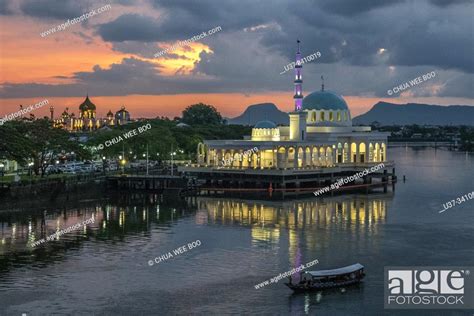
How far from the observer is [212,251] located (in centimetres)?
6475

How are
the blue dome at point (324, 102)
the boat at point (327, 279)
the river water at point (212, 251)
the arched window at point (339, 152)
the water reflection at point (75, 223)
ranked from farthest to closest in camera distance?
the blue dome at point (324, 102) → the arched window at point (339, 152) → the water reflection at point (75, 223) → the boat at point (327, 279) → the river water at point (212, 251)

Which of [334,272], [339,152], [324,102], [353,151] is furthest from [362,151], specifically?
[334,272]

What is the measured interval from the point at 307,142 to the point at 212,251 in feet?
219

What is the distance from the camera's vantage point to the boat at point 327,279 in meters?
50.6

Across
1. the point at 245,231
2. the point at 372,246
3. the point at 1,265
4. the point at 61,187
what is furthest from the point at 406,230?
the point at 61,187

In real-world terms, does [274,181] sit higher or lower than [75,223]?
higher

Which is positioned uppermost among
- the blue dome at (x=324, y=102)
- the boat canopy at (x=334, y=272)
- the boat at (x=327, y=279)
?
the blue dome at (x=324, y=102)

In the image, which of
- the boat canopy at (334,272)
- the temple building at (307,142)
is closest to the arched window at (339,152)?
the temple building at (307,142)

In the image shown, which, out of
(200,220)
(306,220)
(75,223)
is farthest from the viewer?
(200,220)

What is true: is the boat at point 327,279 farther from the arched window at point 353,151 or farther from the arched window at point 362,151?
the arched window at point 362,151

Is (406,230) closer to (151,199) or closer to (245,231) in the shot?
(245,231)

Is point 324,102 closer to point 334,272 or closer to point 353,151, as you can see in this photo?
point 353,151

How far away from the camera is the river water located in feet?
159

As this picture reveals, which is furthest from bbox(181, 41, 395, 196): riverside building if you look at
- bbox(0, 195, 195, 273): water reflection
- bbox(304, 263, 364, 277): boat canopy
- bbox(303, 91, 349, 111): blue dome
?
bbox(304, 263, 364, 277): boat canopy
